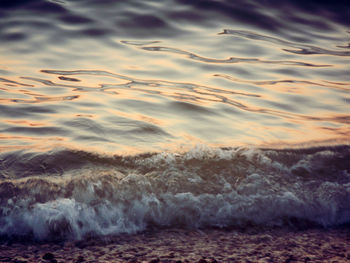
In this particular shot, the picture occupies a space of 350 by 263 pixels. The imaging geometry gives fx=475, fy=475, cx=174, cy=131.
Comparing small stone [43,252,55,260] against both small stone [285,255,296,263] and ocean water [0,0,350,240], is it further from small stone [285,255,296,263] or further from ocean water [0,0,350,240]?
small stone [285,255,296,263]

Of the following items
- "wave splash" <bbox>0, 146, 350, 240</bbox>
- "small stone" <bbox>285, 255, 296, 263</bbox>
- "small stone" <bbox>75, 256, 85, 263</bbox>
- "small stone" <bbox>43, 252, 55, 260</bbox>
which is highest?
"wave splash" <bbox>0, 146, 350, 240</bbox>

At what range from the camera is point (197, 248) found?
2.41 meters

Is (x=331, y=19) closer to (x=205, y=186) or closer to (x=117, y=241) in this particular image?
(x=205, y=186)

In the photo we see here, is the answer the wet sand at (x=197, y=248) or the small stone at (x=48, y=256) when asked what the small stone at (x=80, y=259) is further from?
the small stone at (x=48, y=256)

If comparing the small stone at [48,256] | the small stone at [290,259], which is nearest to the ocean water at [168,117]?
the small stone at [48,256]

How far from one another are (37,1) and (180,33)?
2.34m

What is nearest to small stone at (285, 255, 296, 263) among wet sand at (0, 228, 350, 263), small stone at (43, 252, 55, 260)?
wet sand at (0, 228, 350, 263)

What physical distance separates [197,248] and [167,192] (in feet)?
1.55

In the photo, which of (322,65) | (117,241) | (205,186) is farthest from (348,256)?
(322,65)

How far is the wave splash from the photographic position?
8.21 feet

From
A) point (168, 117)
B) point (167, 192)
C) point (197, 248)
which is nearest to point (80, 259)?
point (197, 248)

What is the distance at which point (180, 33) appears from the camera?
6.71 m

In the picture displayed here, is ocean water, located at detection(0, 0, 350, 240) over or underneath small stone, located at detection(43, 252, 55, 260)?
over

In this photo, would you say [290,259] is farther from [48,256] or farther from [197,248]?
[48,256]
